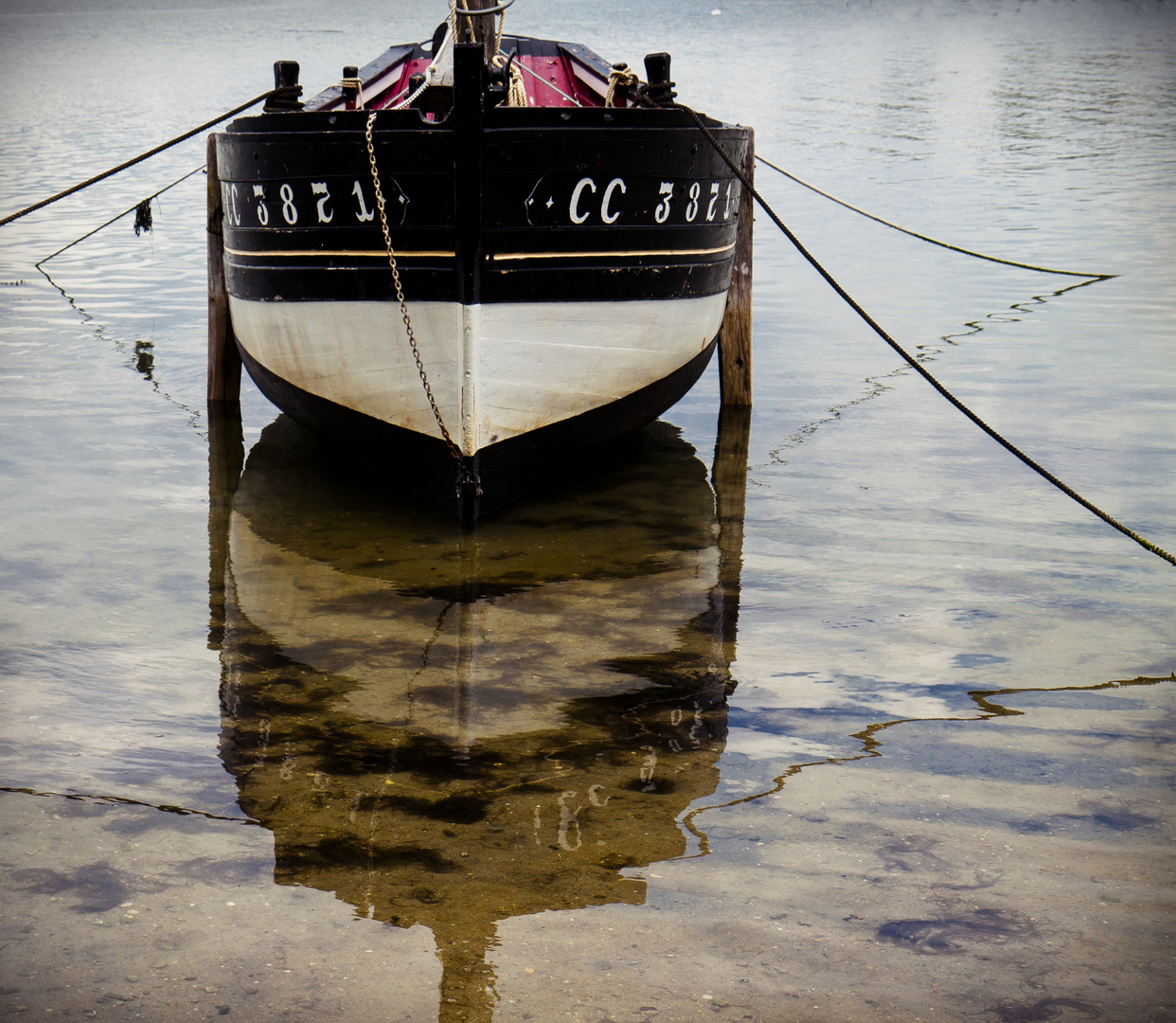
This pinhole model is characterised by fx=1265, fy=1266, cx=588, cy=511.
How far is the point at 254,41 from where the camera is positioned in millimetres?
65938

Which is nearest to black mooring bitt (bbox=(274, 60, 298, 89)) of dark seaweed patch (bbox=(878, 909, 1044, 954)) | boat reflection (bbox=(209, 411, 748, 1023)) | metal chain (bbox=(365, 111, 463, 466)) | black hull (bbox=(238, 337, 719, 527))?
black hull (bbox=(238, 337, 719, 527))

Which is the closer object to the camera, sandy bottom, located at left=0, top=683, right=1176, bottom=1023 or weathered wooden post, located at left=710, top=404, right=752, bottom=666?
sandy bottom, located at left=0, top=683, right=1176, bottom=1023

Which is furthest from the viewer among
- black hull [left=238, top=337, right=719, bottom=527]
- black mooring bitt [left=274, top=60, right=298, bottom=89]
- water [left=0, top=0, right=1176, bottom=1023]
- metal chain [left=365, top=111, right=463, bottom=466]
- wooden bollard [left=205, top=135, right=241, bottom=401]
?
wooden bollard [left=205, top=135, right=241, bottom=401]

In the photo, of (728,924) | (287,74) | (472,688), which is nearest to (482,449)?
(472,688)

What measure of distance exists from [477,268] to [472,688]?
212 cm

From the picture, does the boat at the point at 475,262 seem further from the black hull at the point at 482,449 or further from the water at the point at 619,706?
the water at the point at 619,706

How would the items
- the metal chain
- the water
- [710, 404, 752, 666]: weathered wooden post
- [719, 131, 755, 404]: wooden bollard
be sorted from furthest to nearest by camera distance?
[719, 131, 755, 404]: wooden bollard
the metal chain
[710, 404, 752, 666]: weathered wooden post
the water

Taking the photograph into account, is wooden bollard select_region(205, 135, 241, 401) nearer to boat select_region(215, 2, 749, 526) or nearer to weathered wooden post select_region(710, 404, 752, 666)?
boat select_region(215, 2, 749, 526)

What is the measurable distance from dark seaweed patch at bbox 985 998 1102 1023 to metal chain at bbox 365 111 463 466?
3867 millimetres

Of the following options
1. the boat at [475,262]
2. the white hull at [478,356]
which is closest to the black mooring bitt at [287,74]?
the boat at [475,262]

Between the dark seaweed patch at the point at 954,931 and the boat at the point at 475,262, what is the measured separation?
350 centimetres

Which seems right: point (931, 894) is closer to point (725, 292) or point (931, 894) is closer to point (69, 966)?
point (69, 966)

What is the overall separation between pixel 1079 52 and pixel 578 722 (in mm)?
53334

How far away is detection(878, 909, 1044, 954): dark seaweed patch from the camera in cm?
310
